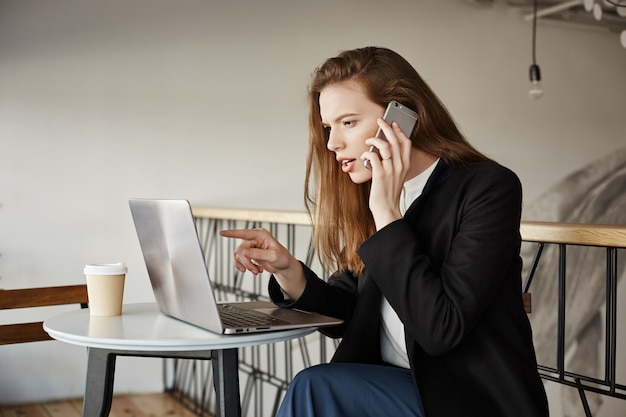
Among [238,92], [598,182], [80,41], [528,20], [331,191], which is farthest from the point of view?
[598,182]

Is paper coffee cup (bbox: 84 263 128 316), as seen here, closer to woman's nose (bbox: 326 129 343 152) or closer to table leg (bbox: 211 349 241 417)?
table leg (bbox: 211 349 241 417)

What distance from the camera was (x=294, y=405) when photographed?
49.4 inches

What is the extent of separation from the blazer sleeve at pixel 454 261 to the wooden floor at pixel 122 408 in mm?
2697

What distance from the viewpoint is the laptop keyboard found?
4.55 ft

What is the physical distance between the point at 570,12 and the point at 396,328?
16.3 ft

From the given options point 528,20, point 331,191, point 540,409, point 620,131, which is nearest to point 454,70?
point 528,20

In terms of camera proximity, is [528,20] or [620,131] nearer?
[528,20]

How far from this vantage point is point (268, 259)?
1.55 metres

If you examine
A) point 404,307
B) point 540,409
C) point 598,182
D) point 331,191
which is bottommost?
point 540,409

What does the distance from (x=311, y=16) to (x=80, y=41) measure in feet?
4.45

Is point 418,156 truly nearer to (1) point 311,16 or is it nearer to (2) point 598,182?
(1) point 311,16

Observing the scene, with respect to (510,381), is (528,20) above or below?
above

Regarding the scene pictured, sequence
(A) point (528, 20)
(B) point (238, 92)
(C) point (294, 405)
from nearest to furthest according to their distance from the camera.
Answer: (C) point (294, 405)
(B) point (238, 92)
(A) point (528, 20)

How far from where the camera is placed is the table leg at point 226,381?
54.2 inches
